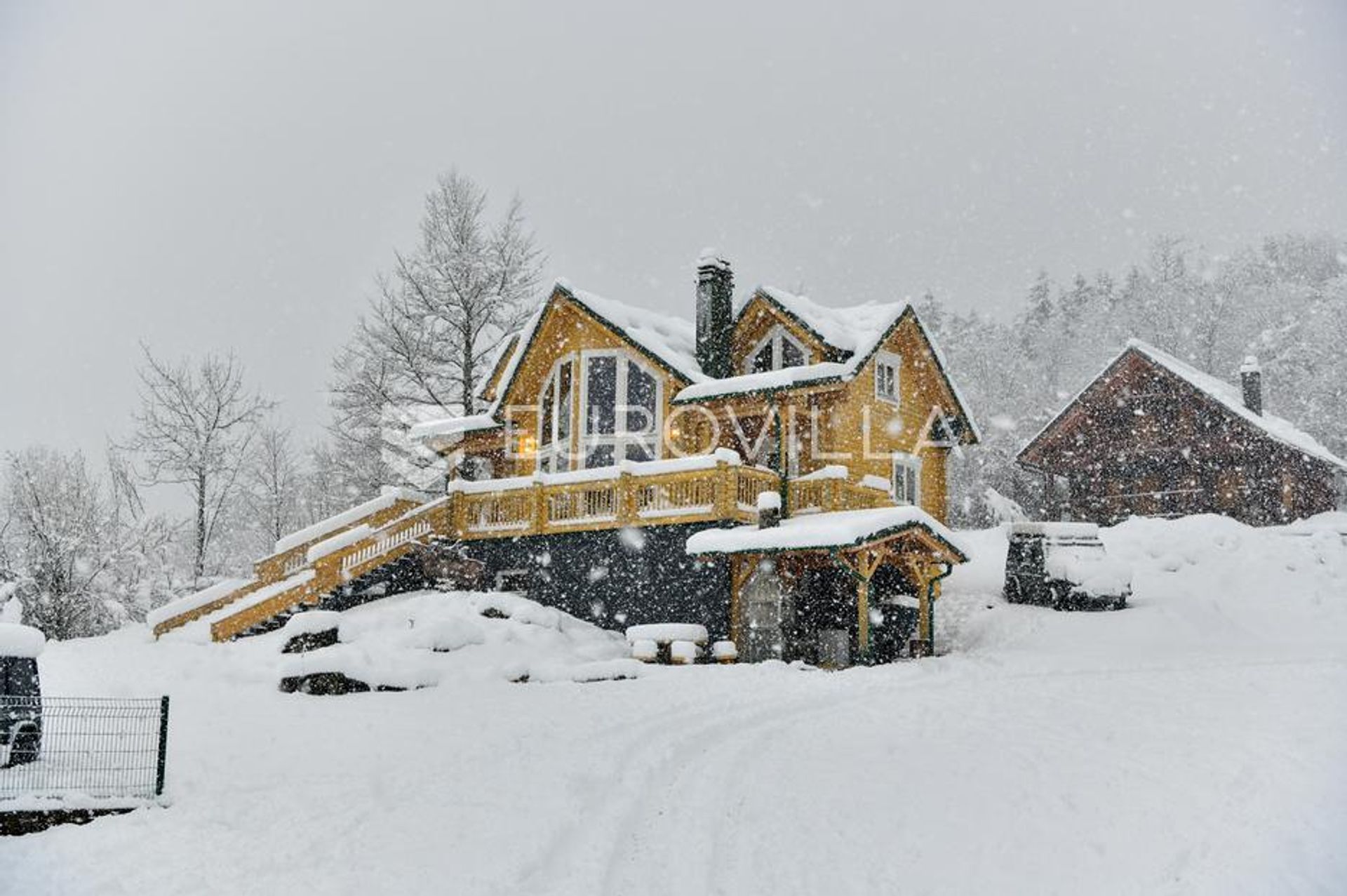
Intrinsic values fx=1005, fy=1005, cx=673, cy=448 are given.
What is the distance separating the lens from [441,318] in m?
30.5

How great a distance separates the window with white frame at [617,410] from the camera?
79.0 feet

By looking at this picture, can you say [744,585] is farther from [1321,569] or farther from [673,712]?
[1321,569]

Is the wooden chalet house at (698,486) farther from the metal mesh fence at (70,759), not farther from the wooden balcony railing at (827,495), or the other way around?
the metal mesh fence at (70,759)

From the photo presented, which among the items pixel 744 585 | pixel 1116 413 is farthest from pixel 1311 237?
pixel 744 585

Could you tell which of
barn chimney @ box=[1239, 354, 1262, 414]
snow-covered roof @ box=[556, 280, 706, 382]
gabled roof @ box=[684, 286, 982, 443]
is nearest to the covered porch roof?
gabled roof @ box=[684, 286, 982, 443]

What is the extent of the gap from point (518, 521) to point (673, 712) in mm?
10698

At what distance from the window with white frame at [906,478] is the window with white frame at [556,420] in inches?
324

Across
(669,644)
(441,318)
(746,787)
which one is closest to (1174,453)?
(669,644)

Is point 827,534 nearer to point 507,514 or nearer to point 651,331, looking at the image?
point 507,514

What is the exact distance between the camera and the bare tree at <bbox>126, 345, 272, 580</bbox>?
31547mm

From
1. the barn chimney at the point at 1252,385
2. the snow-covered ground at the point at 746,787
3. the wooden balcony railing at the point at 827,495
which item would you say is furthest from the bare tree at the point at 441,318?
the barn chimney at the point at 1252,385

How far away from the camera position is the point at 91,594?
24969 mm

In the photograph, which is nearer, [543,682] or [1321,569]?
[543,682]

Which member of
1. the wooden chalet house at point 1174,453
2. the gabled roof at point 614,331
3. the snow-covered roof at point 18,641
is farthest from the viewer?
the wooden chalet house at point 1174,453
